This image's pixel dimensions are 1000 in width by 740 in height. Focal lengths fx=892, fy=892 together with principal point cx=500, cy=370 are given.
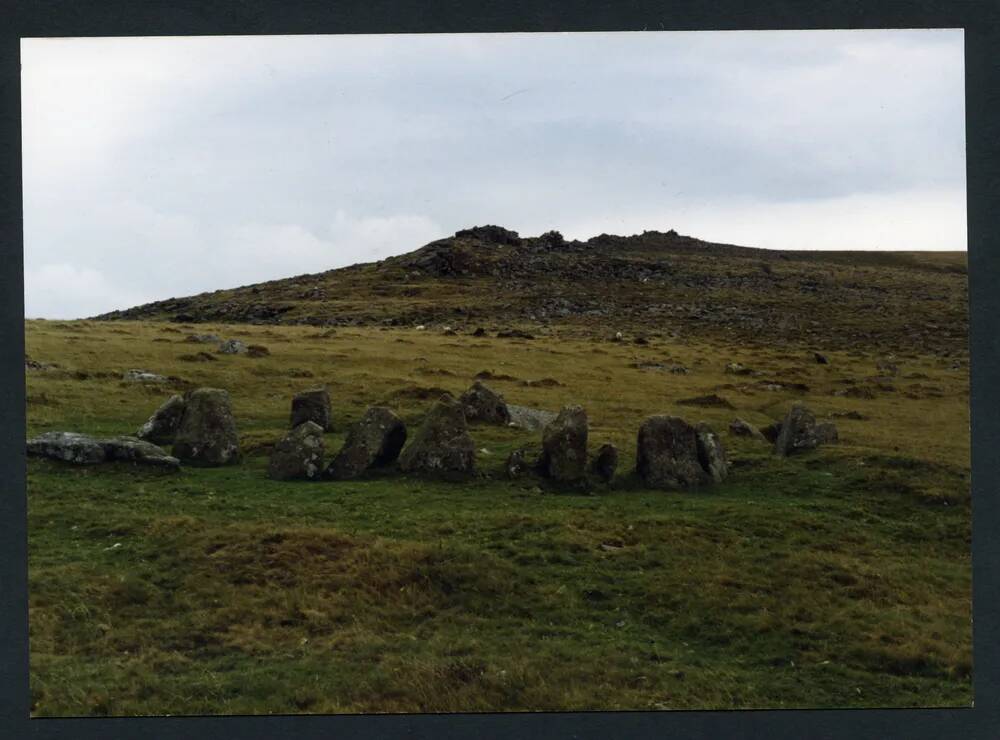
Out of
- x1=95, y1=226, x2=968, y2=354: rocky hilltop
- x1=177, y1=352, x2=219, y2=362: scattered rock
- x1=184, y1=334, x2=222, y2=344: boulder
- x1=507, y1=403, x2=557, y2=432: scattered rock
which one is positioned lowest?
x1=507, y1=403, x2=557, y2=432: scattered rock

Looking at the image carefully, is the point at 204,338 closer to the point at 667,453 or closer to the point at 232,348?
the point at 232,348

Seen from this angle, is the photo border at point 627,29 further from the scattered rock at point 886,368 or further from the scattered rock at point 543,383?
the scattered rock at point 886,368

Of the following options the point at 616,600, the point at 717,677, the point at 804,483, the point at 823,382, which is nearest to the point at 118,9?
the point at 616,600

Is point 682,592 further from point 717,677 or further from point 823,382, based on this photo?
point 823,382

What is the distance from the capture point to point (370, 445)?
21.8 meters

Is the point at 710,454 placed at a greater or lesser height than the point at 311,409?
lesser

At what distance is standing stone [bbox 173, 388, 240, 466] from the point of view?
22094mm

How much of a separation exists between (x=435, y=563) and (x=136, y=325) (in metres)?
38.7

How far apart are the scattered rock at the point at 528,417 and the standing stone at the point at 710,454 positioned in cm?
580

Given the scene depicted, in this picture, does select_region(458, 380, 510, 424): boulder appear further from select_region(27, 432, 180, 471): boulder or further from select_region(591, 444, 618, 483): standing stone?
select_region(27, 432, 180, 471): boulder

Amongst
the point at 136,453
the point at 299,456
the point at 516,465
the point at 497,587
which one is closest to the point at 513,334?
the point at 516,465

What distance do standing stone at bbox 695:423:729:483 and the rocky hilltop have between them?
113 ft

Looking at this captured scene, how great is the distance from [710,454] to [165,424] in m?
14.2

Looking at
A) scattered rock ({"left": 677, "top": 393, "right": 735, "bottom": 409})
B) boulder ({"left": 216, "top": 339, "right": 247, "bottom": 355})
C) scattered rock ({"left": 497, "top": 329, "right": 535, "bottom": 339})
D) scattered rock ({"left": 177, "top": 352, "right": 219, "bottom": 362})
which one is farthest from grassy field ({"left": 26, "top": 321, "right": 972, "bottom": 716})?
scattered rock ({"left": 497, "top": 329, "right": 535, "bottom": 339})
